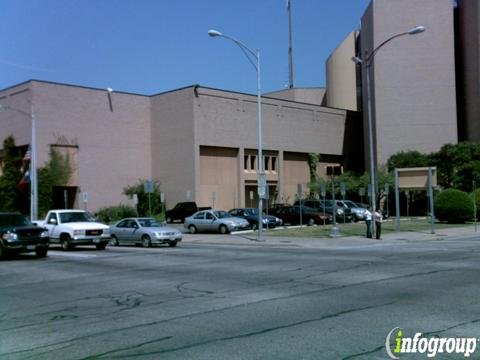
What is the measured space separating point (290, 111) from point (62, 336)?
6163 centimetres

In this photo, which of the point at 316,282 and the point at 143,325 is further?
the point at 316,282

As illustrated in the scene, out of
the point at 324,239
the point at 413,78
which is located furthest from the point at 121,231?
the point at 413,78

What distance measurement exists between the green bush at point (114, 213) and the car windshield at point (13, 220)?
32863 millimetres

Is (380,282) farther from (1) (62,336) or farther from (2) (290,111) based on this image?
(2) (290,111)

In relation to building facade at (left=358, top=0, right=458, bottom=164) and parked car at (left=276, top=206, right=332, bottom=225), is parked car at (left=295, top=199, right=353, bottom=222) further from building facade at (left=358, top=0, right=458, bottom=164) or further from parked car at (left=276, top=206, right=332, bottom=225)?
building facade at (left=358, top=0, right=458, bottom=164)

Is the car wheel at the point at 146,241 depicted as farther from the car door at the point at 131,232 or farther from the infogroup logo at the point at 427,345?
the infogroup logo at the point at 427,345

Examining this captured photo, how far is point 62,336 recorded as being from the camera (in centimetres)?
853

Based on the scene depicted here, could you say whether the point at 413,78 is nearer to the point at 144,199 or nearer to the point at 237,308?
the point at 144,199

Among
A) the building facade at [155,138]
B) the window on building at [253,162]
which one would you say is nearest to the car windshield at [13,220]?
the building facade at [155,138]

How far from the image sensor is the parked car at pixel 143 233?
2759 centimetres

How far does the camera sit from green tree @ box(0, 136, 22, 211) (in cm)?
5675

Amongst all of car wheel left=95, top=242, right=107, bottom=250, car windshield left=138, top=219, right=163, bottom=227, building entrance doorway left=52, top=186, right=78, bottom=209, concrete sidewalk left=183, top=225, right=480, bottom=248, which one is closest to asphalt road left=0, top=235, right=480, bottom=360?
car wheel left=95, top=242, right=107, bottom=250

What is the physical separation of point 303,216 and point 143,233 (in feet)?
60.3

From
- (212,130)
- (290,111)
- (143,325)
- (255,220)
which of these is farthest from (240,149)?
(143,325)
